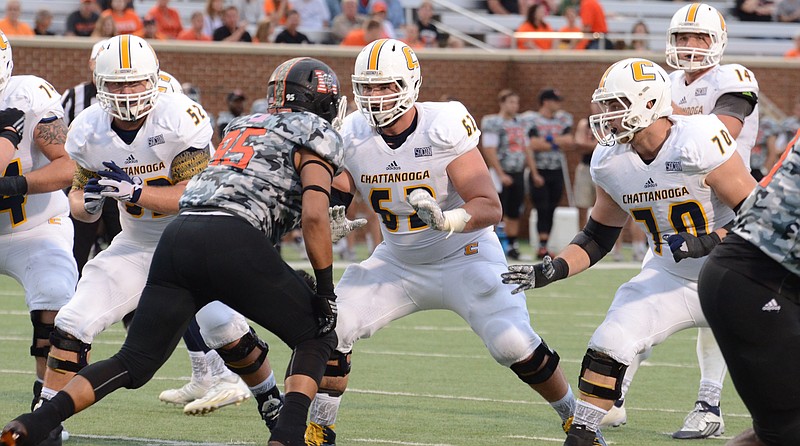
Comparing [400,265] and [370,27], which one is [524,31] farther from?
[400,265]

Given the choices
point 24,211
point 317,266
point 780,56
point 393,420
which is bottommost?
point 780,56

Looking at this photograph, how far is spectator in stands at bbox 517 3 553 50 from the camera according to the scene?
17641mm

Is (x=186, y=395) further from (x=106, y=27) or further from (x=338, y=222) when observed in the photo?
(x=106, y=27)

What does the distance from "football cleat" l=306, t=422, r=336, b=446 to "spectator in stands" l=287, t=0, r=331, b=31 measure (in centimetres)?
1203

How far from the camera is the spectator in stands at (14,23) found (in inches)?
578

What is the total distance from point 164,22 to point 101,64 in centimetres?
1096

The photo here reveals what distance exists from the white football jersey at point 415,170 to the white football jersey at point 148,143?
0.67 meters

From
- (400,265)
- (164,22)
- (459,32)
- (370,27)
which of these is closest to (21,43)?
(164,22)

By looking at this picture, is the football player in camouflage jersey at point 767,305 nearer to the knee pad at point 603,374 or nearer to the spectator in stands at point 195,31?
the knee pad at point 603,374

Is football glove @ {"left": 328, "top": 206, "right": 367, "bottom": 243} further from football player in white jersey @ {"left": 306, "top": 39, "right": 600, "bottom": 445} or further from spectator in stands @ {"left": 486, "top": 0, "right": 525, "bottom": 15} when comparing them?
spectator in stands @ {"left": 486, "top": 0, "right": 525, "bottom": 15}

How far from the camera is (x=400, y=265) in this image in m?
5.59

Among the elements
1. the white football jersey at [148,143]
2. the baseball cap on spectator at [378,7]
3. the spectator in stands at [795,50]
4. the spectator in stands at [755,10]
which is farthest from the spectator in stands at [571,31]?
the white football jersey at [148,143]

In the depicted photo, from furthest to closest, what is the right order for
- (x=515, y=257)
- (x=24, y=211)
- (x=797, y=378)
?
(x=515, y=257), (x=24, y=211), (x=797, y=378)

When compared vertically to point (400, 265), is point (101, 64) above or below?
above
